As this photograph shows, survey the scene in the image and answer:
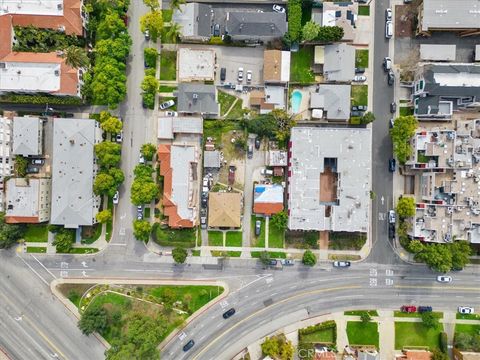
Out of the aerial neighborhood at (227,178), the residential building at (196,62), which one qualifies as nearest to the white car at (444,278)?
the aerial neighborhood at (227,178)

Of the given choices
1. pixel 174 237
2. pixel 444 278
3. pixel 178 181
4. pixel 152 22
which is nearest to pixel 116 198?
pixel 178 181

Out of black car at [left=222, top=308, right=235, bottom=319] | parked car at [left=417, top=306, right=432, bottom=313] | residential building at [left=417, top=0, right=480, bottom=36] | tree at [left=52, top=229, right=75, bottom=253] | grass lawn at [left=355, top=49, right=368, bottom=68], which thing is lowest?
black car at [left=222, top=308, right=235, bottom=319]

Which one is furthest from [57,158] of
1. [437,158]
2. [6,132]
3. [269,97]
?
[437,158]

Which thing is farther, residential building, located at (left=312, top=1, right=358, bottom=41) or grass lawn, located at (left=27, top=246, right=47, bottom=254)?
grass lawn, located at (left=27, top=246, right=47, bottom=254)


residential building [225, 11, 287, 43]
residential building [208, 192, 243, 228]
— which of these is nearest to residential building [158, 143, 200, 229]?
residential building [208, 192, 243, 228]

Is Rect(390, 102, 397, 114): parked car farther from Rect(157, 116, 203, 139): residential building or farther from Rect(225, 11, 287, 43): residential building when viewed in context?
Rect(157, 116, 203, 139): residential building

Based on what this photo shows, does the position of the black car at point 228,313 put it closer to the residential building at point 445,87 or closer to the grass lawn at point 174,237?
the grass lawn at point 174,237

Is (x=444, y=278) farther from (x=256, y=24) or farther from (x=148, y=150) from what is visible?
(x=148, y=150)

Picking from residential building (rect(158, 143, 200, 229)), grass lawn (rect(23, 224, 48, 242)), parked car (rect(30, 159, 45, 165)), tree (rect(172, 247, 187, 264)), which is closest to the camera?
residential building (rect(158, 143, 200, 229))
